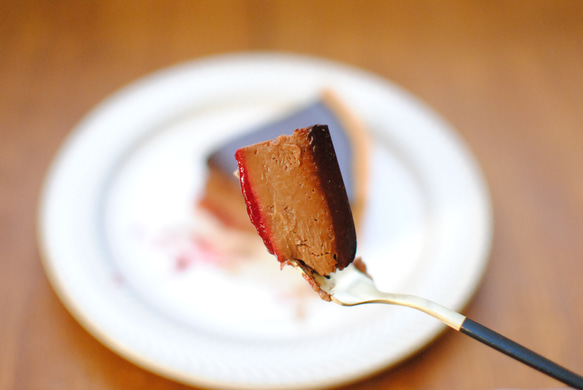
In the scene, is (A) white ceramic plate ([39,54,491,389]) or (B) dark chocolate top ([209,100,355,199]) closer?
(A) white ceramic plate ([39,54,491,389])

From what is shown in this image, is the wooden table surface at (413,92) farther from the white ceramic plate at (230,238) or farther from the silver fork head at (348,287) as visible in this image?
the silver fork head at (348,287)

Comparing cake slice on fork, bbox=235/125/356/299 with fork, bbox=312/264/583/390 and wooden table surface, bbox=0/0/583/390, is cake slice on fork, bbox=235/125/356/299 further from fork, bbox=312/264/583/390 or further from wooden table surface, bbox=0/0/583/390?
wooden table surface, bbox=0/0/583/390

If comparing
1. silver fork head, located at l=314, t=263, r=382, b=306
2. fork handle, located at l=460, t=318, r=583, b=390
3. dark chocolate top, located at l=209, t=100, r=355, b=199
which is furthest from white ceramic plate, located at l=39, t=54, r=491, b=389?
fork handle, located at l=460, t=318, r=583, b=390

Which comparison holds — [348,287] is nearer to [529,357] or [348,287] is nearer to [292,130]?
[529,357]

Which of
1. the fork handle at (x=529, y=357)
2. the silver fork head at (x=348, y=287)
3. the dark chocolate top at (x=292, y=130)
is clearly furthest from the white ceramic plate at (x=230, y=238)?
the fork handle at (x=529, y=357)

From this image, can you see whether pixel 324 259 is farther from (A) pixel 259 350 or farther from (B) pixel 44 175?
(B) pixel 44 175

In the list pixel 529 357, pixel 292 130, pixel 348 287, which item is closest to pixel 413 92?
pixel 292 130

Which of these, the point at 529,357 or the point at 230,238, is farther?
the point at 230,238

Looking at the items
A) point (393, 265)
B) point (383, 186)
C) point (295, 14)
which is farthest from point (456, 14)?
point (393, 265)
